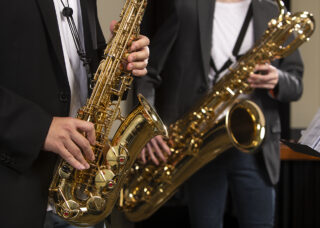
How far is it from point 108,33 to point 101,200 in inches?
20.1

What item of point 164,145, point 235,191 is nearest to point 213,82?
point 164,145

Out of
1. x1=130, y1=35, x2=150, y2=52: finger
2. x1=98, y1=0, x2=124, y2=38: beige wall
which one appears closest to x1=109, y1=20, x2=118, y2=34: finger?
x1=98, y1=0, x2=124, y2=38: beige wall

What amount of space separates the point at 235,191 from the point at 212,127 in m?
0.30

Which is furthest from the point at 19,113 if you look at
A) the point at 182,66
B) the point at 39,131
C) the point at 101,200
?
the point at 182,66

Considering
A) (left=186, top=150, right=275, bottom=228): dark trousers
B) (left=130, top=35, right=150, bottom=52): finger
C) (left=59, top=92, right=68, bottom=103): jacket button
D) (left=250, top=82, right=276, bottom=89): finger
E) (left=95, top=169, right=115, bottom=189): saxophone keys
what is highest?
(left=130, top=35, right=150, bottom=52): finger

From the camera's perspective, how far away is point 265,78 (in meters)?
1.83

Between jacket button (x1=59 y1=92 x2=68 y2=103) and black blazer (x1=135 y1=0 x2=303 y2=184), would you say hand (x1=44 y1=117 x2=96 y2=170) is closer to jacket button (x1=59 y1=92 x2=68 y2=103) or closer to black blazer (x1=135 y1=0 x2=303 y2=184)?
jacket button (x1=59 y1=92 x2=68 y2=103)

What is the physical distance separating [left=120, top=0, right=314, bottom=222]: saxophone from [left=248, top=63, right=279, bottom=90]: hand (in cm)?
3

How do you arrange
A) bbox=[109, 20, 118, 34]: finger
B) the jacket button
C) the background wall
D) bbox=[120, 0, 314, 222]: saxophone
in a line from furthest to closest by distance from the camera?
1. the background wall
2. bbox=[120, 0, 314, 222]: saxophone
3. bbox=[109, 20, 118, 34]: finger
4. the jacket button

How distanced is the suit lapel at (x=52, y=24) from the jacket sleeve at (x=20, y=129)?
145mm

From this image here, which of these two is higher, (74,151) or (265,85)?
(265,85)

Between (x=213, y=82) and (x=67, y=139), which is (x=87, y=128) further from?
Result: (x=213, y=82)

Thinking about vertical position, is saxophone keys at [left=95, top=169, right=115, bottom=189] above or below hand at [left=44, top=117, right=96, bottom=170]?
below

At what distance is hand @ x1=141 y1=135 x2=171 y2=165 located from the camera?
6.09ft
